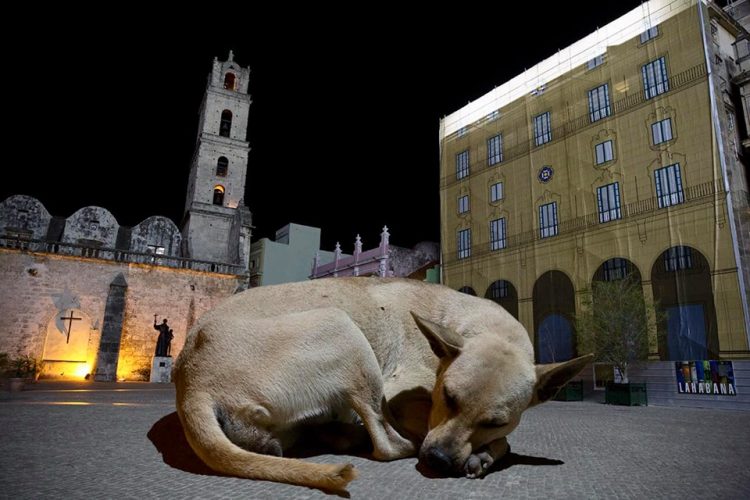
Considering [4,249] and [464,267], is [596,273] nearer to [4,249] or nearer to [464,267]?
[464,267]

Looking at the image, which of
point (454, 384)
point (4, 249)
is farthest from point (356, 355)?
point (4, 249)

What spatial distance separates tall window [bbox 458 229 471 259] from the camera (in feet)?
76.7

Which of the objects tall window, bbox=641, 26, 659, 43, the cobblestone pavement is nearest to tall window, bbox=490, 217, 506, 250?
tall window, bbox=641, 26, 659, 43

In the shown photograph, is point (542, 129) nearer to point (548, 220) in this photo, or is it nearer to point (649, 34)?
point (548, 220)

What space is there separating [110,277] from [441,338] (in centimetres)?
2405

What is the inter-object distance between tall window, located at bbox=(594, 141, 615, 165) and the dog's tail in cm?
1971

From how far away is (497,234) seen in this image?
22016 millimetres

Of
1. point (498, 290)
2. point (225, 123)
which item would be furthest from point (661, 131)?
point (225, 123)

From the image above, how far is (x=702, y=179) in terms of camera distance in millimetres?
15070

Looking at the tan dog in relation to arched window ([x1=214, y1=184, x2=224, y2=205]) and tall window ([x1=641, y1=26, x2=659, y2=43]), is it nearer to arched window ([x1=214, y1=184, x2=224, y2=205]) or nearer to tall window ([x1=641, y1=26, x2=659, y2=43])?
tall window ([x1=641, y1=26, x2=659, y2=43])

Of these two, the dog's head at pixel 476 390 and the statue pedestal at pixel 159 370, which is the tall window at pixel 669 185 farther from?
the statue pedestal at pixel 159 370

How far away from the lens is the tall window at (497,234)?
71.1 ft

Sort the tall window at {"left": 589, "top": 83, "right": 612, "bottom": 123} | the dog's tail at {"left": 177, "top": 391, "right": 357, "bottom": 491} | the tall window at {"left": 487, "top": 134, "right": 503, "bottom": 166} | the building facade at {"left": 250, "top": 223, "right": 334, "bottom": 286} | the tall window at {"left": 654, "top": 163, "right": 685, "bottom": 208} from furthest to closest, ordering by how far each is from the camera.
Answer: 1. the building facade at {"left": 250, "top": 223, "right": 334, "bottom": 286}
2. the tall window at {"left": 487, "top": 134, "right": 503, "bottom": 166}
3. the tall window at {"left": 589, "top": 83, "right": 612, "bottom": 123}
4. the tall window at {"left": 654, "top": 163, "right": 685, "bottom": 208}
5. the dog's tail at {"left": 177, "top": 391, "right": 357, "bottom": 491}

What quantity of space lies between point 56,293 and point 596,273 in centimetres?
2531
